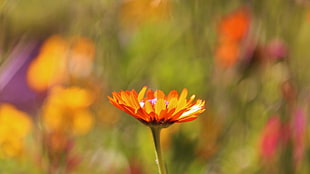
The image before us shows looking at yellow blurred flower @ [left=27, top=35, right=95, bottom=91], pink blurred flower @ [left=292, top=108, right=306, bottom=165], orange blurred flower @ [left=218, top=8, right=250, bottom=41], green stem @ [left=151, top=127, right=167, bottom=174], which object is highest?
orange blurred flower @ [left=218, top=8, right=250, bottom=41]

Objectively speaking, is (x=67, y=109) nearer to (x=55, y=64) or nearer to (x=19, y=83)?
(x=55, y=64)

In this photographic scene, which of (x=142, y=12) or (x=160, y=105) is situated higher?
(x=142, y=12)

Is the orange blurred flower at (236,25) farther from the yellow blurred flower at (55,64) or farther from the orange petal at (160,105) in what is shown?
the orange petal at (160,105)

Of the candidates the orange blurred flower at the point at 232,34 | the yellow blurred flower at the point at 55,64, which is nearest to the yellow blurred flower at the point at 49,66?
the yellow blurred flower at the point at 55,64

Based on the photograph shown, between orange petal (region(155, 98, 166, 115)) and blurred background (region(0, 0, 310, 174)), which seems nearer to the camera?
orange petal (region(155, 98, 166, 115))

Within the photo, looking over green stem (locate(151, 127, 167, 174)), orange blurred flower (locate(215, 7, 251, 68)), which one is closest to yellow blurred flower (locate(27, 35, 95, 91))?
orange blurred flower (locate(215, 7, 251, 68))

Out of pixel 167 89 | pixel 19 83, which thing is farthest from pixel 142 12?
pixel 19 83

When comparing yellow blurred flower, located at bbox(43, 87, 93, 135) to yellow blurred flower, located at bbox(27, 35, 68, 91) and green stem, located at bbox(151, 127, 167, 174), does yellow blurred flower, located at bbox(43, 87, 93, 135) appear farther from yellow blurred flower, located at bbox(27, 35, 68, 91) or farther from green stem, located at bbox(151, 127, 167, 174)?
green stem, located at bbox(151, 127, 167, 174)

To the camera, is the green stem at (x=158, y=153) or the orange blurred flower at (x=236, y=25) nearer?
the green stem at (x=158, y=153)
